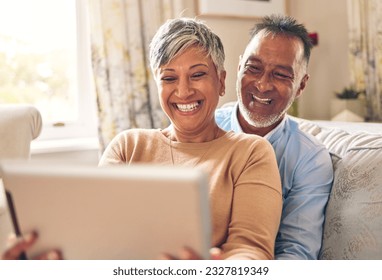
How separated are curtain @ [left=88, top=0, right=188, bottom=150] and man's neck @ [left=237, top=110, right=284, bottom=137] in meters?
1.06

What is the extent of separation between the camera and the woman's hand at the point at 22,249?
0.74 metres

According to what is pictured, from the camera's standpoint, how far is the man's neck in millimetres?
1544

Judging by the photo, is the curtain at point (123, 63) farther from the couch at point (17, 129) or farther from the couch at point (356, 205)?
A: the couch at point (356, 205)

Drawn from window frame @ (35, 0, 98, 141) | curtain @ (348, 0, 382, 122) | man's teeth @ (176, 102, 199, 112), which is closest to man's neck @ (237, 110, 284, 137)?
man's teeth @ (176, 102, 199, 112)

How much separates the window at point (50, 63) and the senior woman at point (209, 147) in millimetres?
1511

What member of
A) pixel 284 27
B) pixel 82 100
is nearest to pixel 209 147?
pixel 284 27

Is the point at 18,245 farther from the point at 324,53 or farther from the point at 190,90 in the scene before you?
the point at 324,53

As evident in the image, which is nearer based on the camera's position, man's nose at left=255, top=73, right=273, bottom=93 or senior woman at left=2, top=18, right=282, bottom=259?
senior woman at left=2, top=18, right=282, bottom=259

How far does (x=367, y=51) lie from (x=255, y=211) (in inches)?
92.0

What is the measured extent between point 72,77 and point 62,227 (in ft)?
7.14

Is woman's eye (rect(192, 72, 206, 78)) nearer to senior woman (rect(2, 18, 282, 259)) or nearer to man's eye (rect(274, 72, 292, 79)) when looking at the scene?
senior woman (rect(2, 18, 282, 259))

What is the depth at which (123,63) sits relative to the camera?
2.57 meters

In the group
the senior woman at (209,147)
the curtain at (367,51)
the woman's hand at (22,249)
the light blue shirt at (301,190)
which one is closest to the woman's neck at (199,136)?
the senior woman at (209,147)
